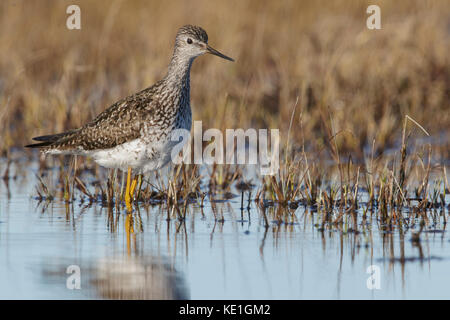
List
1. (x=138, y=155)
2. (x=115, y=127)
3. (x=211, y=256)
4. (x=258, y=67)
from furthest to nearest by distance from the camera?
(x=258, y=67), (x=115, y=127), (x=138, y=155), (x=211, y=256)

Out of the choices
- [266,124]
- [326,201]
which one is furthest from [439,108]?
[326,201]

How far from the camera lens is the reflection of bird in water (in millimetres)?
5328

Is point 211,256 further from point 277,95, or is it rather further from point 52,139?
point 277,95

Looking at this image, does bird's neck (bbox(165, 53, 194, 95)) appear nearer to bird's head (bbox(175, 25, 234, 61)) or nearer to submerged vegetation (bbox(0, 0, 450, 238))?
bird's head (bbox(175, 25, 234, 61))

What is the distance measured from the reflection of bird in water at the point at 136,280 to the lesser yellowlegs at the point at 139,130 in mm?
2097

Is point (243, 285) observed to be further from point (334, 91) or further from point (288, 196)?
point (334, 91)

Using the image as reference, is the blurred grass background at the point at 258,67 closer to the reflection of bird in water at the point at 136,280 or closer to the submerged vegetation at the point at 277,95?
the submerged vegetation at the point at 277,95

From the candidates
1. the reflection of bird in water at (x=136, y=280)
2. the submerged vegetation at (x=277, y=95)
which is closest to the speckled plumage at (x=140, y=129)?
the submerged vegetation at (x=277, y=95)

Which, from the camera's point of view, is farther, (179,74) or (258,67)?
(258,67)

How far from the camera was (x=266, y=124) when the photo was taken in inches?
467

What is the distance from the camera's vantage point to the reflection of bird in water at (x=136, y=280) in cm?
533

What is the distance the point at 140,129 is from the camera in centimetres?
812

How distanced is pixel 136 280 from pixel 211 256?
772 millimetres

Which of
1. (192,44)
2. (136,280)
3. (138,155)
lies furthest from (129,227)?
(192,44)
